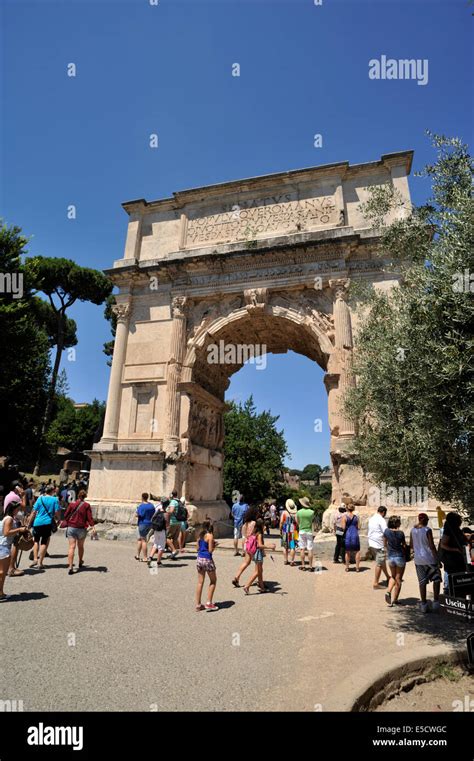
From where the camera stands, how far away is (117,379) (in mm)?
15812

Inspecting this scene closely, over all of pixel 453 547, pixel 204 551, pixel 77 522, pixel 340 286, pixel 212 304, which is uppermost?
pixel 340 286

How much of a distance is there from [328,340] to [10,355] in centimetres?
1407

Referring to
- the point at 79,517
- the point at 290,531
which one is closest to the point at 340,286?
the point at 290,531

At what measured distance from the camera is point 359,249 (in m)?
14.2

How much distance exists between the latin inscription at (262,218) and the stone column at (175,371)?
296cm

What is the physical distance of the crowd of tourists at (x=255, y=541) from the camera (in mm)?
6371

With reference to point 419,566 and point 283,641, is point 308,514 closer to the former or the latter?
point 419,566

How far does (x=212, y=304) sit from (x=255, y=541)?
10183 millimetres

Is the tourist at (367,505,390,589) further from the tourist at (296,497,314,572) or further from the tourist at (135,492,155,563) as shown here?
the tourist at (135,492,155,563)

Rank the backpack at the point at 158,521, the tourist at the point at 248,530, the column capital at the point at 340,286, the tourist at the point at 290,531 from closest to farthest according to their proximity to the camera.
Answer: the tourist at the point at 248,530, the backpack at the point at 158,521, the tourist at the point at 290,531, the column capital at the point at 340,286

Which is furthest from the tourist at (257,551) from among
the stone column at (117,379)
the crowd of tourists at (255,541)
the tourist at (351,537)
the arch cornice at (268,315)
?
the stone column at (117,379)

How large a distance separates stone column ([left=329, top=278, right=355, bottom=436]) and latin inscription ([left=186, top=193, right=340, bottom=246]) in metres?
2.56

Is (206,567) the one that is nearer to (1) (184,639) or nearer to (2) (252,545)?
(1) (184,639)

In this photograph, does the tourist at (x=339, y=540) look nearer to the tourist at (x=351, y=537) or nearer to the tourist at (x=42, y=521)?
the tourist at (x=351, y=537)
